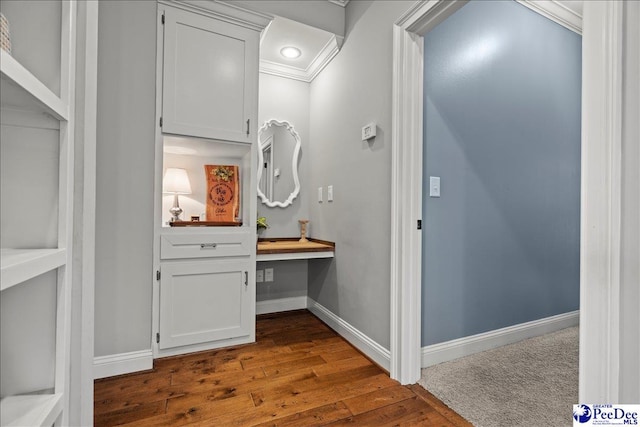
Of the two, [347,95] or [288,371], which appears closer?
[288,371]

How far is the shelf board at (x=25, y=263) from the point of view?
1.98 feet

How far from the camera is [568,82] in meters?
2.55

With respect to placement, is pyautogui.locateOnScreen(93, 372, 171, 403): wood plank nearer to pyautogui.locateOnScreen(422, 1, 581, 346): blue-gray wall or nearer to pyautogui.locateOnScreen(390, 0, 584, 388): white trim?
pyautogui.locateOnScreen(390, 0, 584, 388): white trim

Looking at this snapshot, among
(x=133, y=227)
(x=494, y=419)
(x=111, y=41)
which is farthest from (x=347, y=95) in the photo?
(x=494, y=419)

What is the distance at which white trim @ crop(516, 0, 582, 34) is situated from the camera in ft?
7.62

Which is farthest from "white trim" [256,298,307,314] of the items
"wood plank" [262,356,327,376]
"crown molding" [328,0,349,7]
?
"crown molding" [328,0,349,7]

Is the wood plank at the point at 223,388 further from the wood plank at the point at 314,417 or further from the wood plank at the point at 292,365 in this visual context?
the wood plank at the point at 314,417

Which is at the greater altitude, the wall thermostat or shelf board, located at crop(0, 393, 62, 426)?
the wall thermostat

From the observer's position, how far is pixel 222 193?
247 cm

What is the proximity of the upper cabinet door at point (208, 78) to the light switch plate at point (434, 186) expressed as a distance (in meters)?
1.29

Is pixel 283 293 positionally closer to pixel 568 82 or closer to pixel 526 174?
pixel 526 174

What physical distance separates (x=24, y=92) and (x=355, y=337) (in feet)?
6.85

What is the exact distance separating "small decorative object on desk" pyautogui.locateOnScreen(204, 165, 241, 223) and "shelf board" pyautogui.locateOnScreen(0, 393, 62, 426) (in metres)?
1.69

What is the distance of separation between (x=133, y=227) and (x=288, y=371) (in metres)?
1.28
